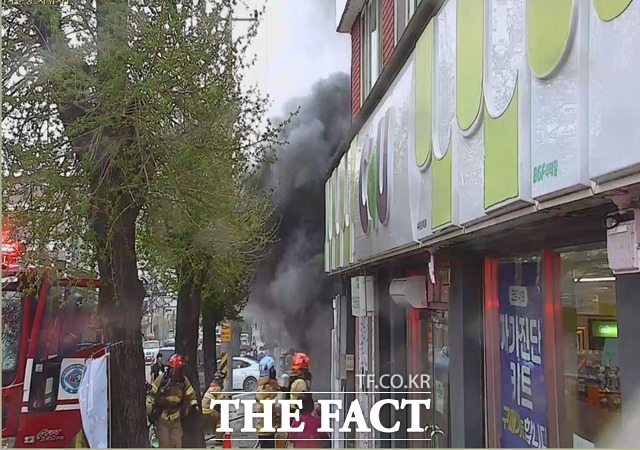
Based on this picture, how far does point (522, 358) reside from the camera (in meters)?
2.76

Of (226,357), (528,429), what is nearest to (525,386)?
(528,429)

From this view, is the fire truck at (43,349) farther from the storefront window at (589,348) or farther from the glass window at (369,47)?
the storefront window at (589,348)

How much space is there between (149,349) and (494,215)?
3.92 ft

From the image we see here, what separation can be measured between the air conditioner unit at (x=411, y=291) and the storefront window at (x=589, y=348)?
0.89 metres

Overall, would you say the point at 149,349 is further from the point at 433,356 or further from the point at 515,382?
the point at 515,382

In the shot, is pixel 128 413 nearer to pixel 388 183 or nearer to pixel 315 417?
pixel 315 417

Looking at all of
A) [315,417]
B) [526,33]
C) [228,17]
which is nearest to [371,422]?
[315,417]

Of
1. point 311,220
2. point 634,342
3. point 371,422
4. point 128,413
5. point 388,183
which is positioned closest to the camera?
point 634,342

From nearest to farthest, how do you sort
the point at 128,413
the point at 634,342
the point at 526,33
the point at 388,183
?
1. the point at 634,342
2. the point at 526,33
3. the point at 128,413
4. the point at 388,183

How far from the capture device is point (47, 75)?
95.6 inches

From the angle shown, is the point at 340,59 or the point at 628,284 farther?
the point at 340,59

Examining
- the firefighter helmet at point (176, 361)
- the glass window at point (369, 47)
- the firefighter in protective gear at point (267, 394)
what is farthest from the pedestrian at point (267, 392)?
the glass window at point (369, 47)

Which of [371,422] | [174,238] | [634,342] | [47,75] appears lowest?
[371,422]

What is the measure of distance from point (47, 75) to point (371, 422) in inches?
59.5
